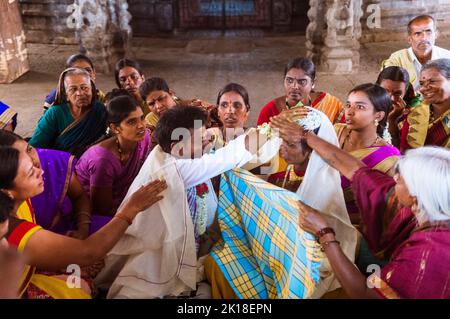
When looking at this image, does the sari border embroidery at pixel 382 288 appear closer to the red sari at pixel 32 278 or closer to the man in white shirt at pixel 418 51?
the red sari at pixel 32 278

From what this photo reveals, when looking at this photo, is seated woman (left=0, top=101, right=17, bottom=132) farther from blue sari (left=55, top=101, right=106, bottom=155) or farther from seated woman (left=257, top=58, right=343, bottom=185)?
seated woman (left=257, top=58, right=343, bottom=185)

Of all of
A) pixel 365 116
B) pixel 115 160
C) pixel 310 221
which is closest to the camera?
pixel 310 221

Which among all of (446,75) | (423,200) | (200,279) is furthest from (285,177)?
(446,75)

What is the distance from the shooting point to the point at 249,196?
2.29 metres

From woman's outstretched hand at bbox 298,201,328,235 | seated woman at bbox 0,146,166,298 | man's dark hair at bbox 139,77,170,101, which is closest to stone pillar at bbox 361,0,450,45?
man's dark hair at bbox 139,77,170,101

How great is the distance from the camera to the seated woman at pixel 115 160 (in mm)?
2865

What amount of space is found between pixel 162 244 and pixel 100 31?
18.8 feet

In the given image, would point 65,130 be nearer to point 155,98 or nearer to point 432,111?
point 155,98

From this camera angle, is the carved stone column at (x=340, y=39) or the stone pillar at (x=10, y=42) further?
the carved stone column at (x=340, y=39)

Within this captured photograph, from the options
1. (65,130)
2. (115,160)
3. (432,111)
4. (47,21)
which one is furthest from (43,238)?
(47,21)

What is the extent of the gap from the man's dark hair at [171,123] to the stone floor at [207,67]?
10.1ft

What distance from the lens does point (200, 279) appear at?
7.57 feet

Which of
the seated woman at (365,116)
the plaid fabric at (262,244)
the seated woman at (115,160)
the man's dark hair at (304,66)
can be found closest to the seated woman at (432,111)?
the seated woman at (365,116)
